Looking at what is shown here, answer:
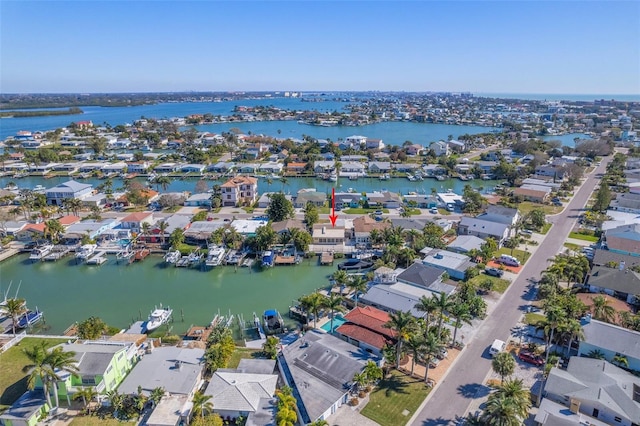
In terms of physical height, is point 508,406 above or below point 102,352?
above

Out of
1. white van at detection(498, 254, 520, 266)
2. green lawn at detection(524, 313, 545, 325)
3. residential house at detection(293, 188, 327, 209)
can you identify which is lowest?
green lawn at detection(524, 313, 545, 325)

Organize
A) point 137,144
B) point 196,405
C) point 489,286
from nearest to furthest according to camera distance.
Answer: point 196,405, point 489,286, point 137,144

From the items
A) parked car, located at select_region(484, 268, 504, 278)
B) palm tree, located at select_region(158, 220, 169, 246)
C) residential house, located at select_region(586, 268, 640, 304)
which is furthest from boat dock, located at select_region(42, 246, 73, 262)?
residential house, located at select_region(586, 268, 640, 304)

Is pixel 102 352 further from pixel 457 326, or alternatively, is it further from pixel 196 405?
A: pixel 457 326

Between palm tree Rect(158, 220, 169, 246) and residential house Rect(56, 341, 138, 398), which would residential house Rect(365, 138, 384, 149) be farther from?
residential house Rect(56, 341, 138, 398)

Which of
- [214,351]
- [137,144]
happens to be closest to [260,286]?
[214,351]

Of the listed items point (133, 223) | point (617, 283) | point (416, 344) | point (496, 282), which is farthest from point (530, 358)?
point (133, 223)
